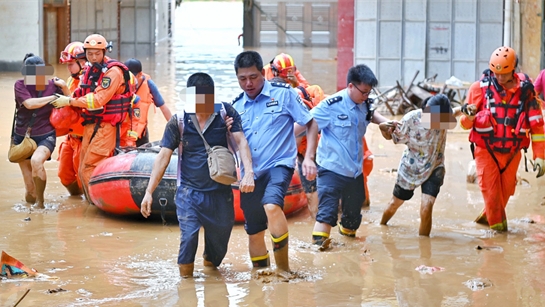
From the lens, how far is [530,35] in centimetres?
1728

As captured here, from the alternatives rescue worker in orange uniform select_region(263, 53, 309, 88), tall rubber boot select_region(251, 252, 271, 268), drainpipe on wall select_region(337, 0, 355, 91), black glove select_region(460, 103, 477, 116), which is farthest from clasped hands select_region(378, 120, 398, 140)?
drainpipe on wall select_region(337, 0, 355, 91)

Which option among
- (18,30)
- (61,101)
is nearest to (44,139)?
(61,101)

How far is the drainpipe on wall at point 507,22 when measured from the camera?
59.2ft

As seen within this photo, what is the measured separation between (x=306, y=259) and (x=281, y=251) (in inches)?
29.2

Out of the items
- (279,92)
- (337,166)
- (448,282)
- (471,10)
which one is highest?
(471,10)

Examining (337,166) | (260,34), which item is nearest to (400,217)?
(337,166)

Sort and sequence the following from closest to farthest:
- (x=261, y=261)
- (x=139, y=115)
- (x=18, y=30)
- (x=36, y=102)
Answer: (x=261, y=261) < (x=36, y=102) < (x=139, y=115) < (x=18, y=30)

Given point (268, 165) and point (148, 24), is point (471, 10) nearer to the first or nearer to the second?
point (268, 165)

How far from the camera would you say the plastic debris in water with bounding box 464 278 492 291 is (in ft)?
21.1

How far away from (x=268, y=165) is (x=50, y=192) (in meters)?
4.26

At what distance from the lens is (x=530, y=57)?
17312 mm

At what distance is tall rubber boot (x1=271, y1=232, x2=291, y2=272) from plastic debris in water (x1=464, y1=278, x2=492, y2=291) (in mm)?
1346

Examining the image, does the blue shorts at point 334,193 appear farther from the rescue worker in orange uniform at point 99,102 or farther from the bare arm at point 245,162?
the rescue worker in orange uniform at point 99,102

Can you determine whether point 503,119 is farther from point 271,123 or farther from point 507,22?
point 507,22
